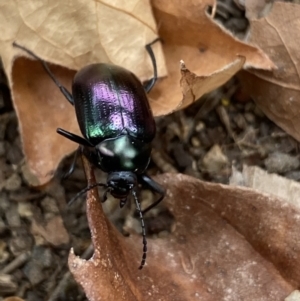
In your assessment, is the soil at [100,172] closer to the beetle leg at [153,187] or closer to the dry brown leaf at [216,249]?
the beetle leg at [153,187]

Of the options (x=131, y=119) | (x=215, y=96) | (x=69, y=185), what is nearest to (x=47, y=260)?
(x=69, y=185)

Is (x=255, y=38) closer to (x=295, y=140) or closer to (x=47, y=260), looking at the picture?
(x=295, y=140)

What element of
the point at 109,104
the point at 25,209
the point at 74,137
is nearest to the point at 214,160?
the point at 109,104

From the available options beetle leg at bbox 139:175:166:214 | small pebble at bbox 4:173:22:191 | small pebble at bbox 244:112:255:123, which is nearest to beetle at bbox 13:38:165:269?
beetle leg at bbox 139:175:166:214

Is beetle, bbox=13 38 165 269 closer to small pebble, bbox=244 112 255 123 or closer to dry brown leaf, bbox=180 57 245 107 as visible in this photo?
dry brown leaf, bbox=180 57 245 107

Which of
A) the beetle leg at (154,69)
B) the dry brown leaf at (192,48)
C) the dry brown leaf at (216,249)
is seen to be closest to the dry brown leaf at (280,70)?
the dry brown leaf at (192,48)
